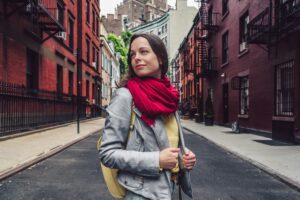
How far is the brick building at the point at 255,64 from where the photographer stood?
12.9m

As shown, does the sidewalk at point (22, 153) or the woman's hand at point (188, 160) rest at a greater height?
the woman's hand at point (188, 160)

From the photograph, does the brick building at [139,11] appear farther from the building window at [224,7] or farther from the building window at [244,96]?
the building window at [244,96]

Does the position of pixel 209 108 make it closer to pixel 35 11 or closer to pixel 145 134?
pixel 35 11

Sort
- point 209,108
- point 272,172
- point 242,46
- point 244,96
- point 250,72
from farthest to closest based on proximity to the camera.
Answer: point 209,108 < point 242,46 < point 244,96 < point 250,72 < point 272,172

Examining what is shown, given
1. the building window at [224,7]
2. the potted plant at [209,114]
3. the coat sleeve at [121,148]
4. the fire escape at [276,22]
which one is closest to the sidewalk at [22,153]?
the coat sleeve at [121,148]

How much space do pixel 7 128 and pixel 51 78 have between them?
24.5 ft

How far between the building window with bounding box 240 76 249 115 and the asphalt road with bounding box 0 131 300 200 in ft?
34.1

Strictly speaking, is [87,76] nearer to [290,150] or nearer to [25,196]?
[290,150]

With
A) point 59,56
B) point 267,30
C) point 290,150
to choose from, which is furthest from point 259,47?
point 59,56

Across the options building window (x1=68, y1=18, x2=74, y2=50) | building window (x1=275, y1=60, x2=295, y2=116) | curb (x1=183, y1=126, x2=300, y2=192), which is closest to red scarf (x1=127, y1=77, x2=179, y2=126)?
curb (x1=183, y1=126, x2=300, y2=192)

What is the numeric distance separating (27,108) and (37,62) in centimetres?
317

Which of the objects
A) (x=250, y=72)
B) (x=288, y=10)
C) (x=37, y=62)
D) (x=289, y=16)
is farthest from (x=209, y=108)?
(x=289, y=16)

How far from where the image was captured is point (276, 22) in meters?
13.4

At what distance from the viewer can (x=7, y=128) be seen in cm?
1265
